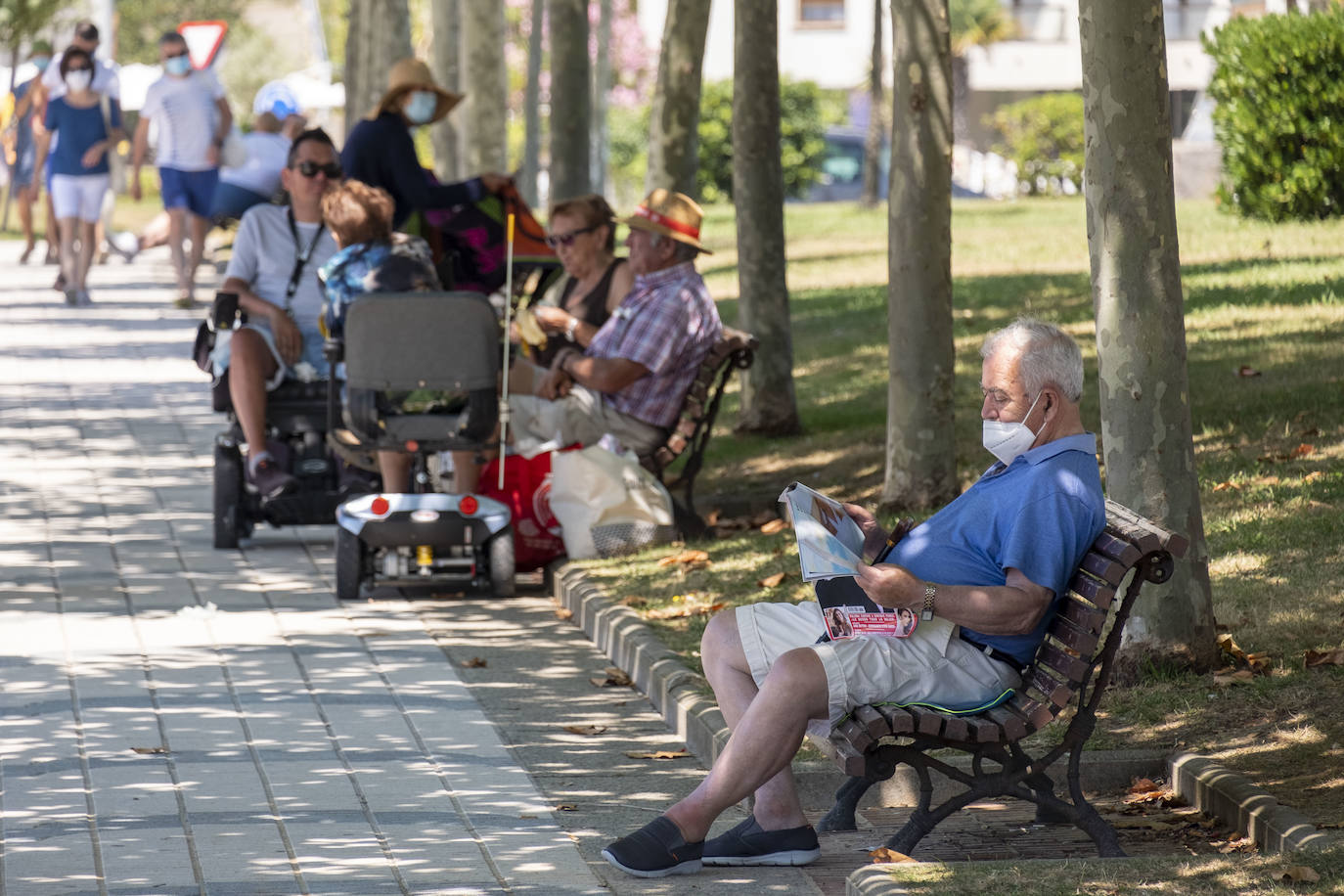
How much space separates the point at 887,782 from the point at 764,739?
3.14 ft

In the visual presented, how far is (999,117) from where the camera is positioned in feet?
132

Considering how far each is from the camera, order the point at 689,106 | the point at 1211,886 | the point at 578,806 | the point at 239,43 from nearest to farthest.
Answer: the point at 1211,886
the point at 578,806
the point at 689,106
the point at 239,43

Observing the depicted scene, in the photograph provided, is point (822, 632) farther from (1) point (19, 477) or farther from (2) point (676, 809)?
(1) point (19, 477)

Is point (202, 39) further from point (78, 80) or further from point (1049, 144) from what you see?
point (1049, 144)

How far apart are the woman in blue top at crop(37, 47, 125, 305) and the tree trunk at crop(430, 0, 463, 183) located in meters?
4.78

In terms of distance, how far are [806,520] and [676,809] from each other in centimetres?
86

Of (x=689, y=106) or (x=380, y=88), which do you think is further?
(x=380, y=88)

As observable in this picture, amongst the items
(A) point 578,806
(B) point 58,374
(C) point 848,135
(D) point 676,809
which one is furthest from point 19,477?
(C) point 848,135

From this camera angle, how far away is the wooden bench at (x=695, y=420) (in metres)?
9.38

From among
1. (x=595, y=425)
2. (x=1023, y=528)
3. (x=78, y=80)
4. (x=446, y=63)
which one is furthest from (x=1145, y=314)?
(x=446, y=63)

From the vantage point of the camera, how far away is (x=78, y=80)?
19.6 m

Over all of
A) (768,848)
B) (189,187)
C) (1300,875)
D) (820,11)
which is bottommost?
(768,848)

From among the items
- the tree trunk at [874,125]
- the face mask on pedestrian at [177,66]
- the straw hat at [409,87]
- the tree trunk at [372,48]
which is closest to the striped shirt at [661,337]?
the straw hat at [409,87]

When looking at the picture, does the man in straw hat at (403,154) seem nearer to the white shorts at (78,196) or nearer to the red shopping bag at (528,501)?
the red shopping bag at (528,501)
